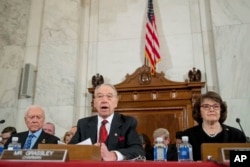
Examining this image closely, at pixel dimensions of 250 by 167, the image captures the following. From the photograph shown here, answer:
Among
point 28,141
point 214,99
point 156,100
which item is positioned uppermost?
point 156,100

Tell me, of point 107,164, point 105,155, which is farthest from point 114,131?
point 107,164

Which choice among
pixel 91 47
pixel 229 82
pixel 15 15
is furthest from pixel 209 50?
pixel 15 15

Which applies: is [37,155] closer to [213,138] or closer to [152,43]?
[213,138]

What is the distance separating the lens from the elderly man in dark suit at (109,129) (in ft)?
8.00

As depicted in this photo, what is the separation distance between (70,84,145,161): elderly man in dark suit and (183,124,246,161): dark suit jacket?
0.51m

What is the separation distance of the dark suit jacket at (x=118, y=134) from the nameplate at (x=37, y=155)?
91 centimetres

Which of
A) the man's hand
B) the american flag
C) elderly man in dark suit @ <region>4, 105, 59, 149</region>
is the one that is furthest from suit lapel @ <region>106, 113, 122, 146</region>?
the american flag

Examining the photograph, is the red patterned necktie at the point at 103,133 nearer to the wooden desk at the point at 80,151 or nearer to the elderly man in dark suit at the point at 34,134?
the wooden desk at the point at 80,151

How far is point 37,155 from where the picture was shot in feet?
4.86

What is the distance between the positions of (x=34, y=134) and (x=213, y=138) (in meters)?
2.08

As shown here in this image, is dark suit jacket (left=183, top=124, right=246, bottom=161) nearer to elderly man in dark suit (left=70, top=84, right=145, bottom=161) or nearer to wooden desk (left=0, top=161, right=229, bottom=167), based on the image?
elderly man in dark suit (left=70, top=84, right=145, bottom=161)

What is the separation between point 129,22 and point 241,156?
574cm

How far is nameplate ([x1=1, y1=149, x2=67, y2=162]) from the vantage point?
1.47 metres

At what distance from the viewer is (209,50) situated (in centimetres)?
598
